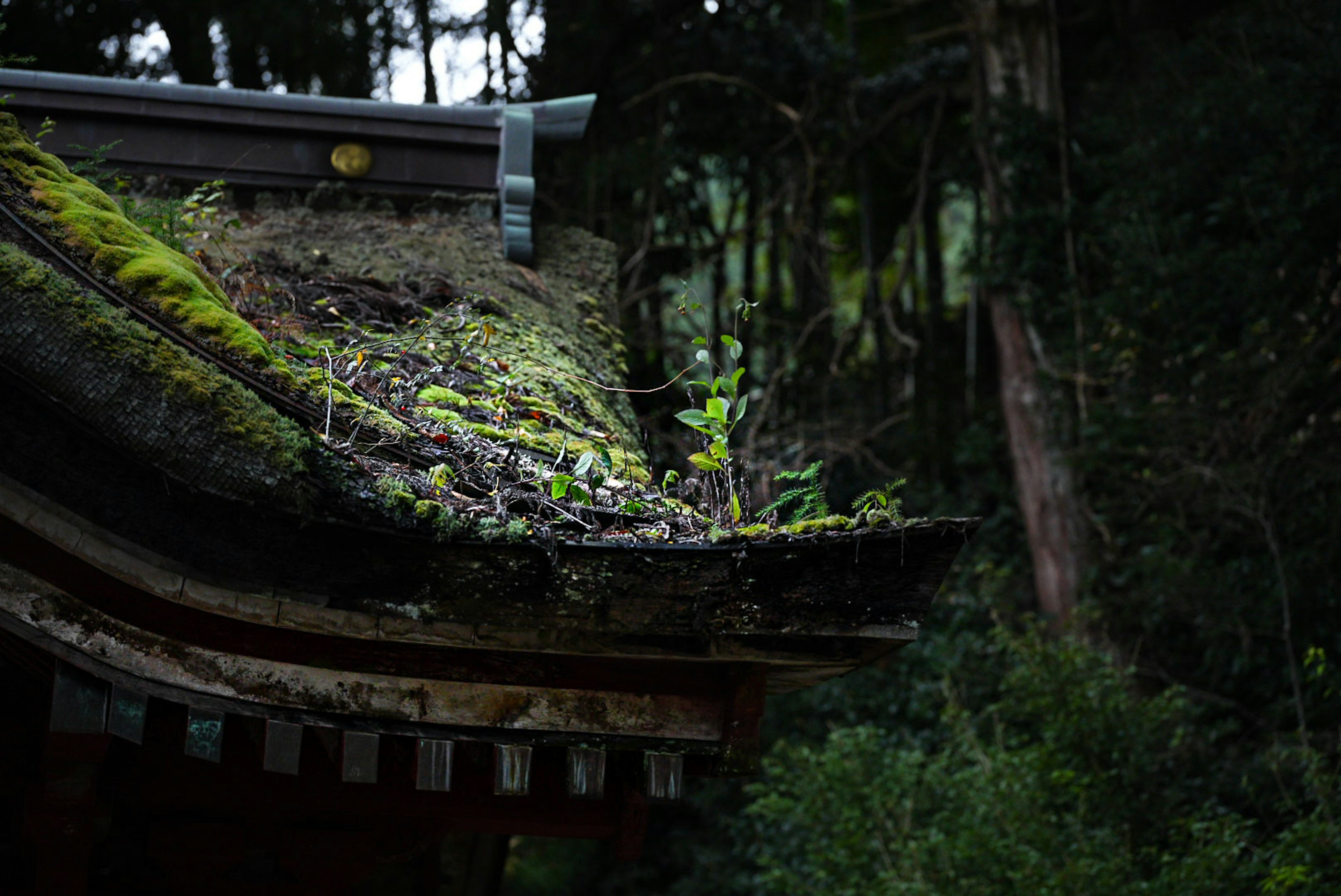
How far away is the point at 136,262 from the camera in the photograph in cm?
203

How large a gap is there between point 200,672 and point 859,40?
443 inches

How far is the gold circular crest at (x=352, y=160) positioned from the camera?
449 centimetres

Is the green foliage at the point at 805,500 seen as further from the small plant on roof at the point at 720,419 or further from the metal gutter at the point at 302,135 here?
the metal gutter at the point at 302,135

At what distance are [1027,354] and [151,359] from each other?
708 cm

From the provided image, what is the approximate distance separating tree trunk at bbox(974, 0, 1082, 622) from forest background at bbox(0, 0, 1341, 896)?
1.0 inches

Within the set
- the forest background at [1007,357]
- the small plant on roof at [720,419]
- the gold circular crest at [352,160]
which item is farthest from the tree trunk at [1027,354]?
the small plant on roof at [720,419]

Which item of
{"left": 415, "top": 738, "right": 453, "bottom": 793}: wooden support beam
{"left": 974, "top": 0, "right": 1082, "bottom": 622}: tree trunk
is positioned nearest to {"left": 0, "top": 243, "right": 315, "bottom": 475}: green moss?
{"left": 415, "top": 738, "right": 453, "bottom": 793}: wooden support beam

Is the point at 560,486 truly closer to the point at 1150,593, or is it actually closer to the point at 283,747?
the point at 283,747

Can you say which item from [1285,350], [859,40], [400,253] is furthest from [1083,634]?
[859,40]

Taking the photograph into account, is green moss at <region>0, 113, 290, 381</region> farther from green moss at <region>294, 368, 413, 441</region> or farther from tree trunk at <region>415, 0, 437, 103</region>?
tree trunk at <region>415, 0, 437, 103</region>

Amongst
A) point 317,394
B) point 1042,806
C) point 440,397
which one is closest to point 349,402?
point 317,394

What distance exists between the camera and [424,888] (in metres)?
4.34

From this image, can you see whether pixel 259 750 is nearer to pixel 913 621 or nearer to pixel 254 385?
pixel 254 385

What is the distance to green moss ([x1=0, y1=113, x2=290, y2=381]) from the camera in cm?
200
